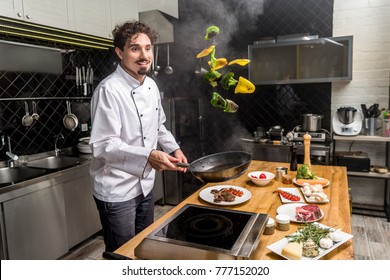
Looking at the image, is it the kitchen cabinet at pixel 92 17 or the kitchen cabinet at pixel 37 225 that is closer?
the kitchen cabinet at pixel 37 225

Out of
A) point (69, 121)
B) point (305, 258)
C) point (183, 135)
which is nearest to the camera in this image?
point (305, 258)

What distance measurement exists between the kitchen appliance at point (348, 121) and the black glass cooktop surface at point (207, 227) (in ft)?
7.75

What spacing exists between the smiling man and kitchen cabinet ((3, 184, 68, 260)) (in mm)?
707

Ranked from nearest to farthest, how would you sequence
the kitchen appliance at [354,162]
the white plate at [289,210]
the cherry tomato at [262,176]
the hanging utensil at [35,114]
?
1. the white plate at [289,210]
2. the cherry tomato at [262,176]
3. the hanging utensil at [35,114]
4. the kitchen appliance at [354,162]

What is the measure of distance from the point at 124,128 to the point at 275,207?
2.49 ft

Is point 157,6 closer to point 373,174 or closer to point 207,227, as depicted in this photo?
point 373,174

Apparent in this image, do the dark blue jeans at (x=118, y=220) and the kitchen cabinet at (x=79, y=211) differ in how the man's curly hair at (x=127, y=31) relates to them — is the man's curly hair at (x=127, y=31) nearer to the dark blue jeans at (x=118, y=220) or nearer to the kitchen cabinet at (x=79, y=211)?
the dark blue jeans at (x=118, y=220)

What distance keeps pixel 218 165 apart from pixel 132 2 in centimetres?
243

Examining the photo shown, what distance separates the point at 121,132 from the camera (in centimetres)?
149

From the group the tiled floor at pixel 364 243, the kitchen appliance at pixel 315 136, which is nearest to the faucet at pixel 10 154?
the tiled floor at pixel 364 243

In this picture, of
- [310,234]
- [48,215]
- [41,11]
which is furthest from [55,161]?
[310,234]

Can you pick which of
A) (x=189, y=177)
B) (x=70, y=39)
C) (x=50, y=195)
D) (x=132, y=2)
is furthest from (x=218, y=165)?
(x=132, y=2)

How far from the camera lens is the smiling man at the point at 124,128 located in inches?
54.6
